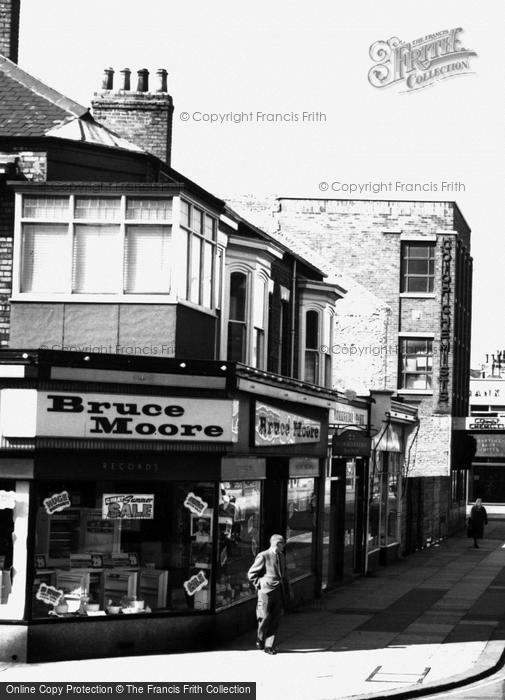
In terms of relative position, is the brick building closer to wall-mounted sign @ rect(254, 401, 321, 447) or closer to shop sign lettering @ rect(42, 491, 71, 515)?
wall-mounted sign @ rect(254, 401, 321, 447)

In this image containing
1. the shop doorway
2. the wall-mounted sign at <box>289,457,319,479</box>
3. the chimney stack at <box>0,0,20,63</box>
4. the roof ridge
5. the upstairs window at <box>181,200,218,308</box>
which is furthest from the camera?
the shop doorway

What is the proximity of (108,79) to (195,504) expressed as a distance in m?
10.6

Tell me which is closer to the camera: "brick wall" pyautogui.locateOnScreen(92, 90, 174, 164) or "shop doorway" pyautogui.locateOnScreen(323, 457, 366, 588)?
"brick wall" pyautogui.locateOnScreen(92, 90, 174, 164)

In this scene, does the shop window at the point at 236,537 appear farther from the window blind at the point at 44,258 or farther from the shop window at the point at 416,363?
the shop window at the point at 416,363

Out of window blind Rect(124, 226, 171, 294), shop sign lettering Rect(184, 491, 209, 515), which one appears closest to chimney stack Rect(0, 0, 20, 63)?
window blind Rect(124, 226, 171, 294)

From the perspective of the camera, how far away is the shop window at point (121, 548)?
57.6 feet

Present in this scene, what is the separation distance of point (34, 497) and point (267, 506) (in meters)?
7.56

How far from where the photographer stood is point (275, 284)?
2762cm

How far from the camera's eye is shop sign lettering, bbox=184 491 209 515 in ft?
61.9

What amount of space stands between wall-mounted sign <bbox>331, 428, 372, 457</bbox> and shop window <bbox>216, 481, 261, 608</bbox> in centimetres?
626

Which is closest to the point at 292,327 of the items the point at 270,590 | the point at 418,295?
the point at 270,590

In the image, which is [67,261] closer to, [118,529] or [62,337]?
[62,337]

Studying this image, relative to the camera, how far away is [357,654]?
18.8 m

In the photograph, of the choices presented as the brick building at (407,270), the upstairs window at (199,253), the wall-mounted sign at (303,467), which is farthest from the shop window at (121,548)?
the brick building at (407,270)
